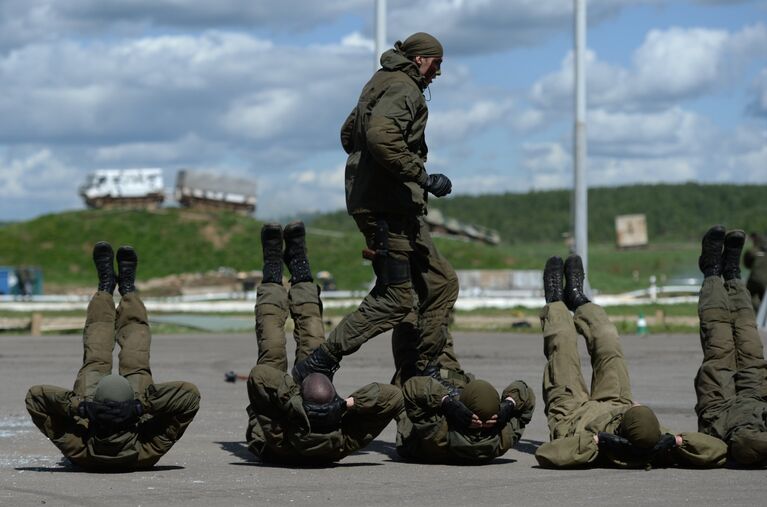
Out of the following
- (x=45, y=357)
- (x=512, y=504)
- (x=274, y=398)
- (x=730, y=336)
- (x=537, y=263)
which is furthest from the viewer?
(x=537, y=263)

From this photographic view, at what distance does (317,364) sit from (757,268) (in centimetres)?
1852

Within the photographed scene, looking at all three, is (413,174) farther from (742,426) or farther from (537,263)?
(537,263)

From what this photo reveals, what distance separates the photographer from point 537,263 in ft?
214

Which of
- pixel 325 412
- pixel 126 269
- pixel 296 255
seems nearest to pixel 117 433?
pixel 325 412

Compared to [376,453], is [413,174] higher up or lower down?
higher up

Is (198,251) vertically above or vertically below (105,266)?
above

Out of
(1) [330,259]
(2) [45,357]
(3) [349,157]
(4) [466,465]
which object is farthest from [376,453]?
(1) [330,259]

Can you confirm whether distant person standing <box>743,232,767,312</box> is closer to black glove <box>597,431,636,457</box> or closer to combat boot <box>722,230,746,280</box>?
combat boot <box>722,230,746,280</box>

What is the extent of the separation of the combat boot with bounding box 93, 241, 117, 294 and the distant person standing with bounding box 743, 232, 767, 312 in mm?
17691

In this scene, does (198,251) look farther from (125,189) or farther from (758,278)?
(758,278)

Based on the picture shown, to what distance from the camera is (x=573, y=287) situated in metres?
9.70

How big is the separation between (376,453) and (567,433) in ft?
4.87

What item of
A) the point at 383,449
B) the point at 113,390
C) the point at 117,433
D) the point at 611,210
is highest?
the point at 611,210

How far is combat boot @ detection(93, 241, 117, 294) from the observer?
970 cm
